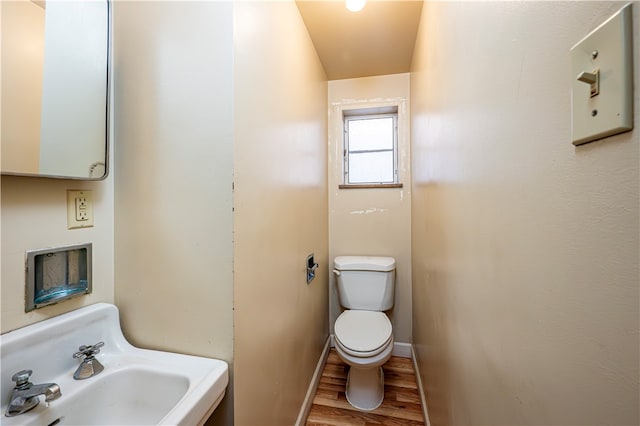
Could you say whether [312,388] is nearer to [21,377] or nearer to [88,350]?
[88,350]

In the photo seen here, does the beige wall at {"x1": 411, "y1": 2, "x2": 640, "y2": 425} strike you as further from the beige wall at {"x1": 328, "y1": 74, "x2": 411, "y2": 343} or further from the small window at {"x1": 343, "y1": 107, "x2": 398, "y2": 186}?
the small window at {"x1": 343, "y1": 107, "x2": 398, "y2": 186}

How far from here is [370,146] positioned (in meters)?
2.22

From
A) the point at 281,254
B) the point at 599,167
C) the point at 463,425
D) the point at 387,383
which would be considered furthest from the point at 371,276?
the point at 599,167

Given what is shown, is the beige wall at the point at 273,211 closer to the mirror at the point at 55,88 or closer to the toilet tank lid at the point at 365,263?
the toilet tank lid at the point at 365,263

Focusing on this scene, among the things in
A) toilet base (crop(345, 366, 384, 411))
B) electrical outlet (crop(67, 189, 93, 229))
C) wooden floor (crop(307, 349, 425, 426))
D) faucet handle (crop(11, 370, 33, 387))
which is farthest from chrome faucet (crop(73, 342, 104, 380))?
toilet base (crop(345, 366, 384, 411))

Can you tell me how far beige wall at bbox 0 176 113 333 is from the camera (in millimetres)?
669

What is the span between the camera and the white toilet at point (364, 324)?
1459mm

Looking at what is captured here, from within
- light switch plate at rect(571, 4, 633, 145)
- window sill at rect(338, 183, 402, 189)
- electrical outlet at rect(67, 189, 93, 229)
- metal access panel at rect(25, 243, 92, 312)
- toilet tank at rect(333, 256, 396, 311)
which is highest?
window sill at rect(338, 183, 402, 189)

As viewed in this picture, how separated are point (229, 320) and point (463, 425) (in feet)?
2.56

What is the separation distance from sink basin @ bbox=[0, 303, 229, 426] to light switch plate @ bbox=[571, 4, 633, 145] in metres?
0.90

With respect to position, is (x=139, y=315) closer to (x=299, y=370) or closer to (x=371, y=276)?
(x=299, y=370)

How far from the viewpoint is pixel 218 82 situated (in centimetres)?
80

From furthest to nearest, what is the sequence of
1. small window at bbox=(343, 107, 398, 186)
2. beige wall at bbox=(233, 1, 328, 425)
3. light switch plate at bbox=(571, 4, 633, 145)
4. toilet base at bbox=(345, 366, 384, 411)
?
1. small window at bbox=(343, 107, 398, 186)
2. toilet base at bbox=(345, 366, 384, 411)
3. beige wall at bbox=(233, 1, 328, 425)
4. light switch plate at bbox=(571, 4, 633, 145)

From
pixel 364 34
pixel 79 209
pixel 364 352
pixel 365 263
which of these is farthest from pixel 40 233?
pixel 364 34
